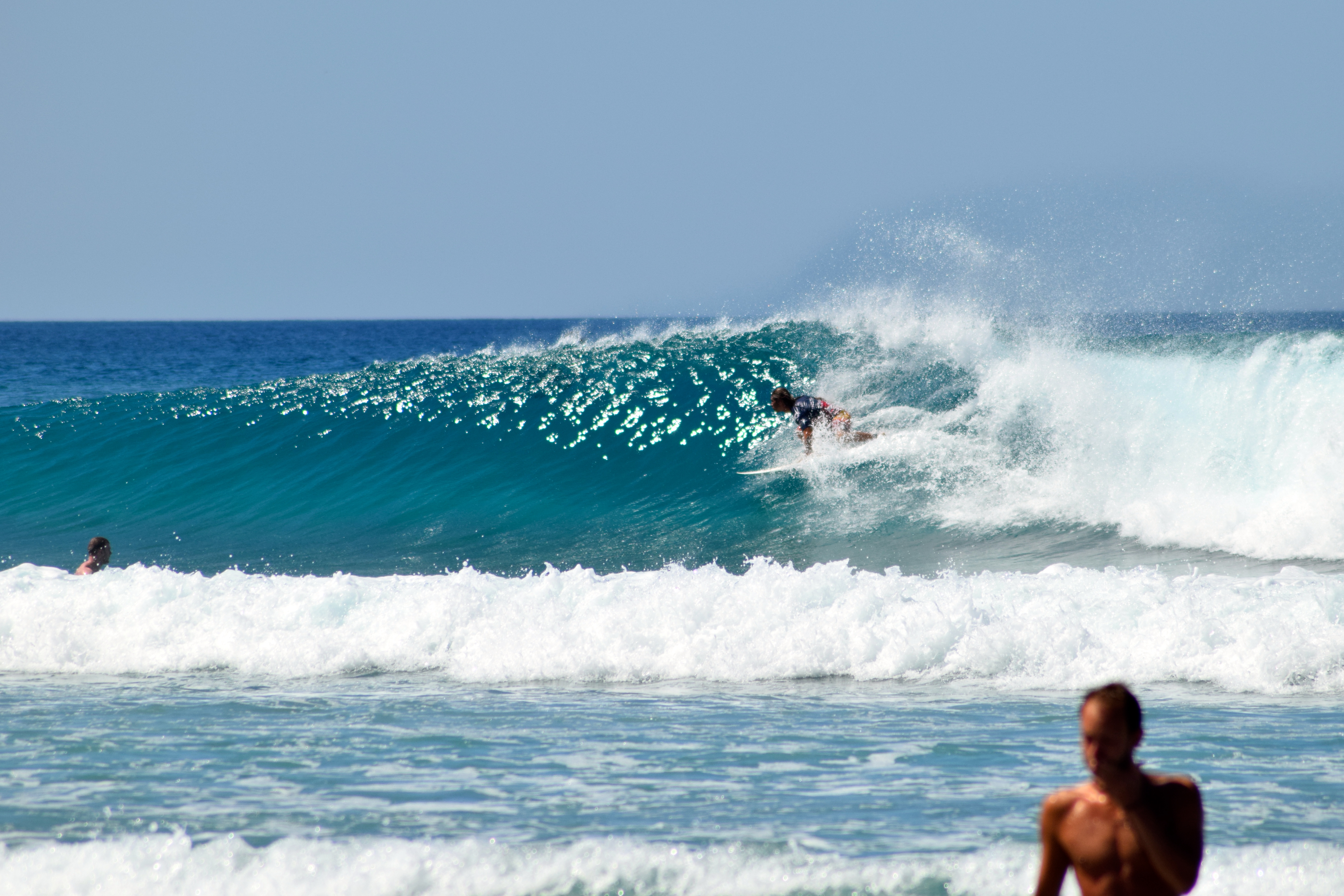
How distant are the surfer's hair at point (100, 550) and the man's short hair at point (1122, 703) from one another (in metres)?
9.09

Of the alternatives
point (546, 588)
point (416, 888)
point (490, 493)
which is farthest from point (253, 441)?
point (416, 888)

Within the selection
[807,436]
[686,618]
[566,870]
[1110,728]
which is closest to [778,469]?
[807,436]

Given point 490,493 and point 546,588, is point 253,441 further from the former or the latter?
point 546,588

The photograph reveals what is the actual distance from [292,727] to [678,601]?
2.83 meters

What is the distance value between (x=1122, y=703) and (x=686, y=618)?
221 inches

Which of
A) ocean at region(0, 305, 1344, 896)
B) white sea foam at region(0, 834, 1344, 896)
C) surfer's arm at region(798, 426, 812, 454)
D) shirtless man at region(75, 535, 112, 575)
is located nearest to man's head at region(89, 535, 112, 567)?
shirtless man at region(75, 535, 112, 575)

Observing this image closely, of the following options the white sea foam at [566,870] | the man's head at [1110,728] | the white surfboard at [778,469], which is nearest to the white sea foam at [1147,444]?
the white surfboard at [778,469]

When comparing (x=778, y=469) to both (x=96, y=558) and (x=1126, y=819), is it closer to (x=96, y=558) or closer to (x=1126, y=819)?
(x=96, y=558)

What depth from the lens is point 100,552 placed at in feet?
31.6

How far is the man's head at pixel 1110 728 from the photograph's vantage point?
2.38 m

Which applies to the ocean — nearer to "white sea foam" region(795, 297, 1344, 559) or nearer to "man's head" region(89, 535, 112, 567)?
"white sea foam" region(795, 297, 1344, 559)

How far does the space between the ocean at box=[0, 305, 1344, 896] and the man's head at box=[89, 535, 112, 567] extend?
0.35m

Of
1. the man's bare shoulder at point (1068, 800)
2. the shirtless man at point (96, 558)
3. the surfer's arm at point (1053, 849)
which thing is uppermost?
the man's bare shoulder at point (1068, 800)

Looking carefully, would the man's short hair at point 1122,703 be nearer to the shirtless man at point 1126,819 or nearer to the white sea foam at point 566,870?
the shirtless man at point 1126,819
